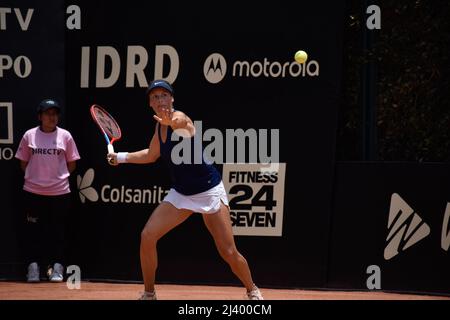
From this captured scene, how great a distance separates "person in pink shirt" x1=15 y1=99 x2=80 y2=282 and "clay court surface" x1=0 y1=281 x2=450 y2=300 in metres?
0.31

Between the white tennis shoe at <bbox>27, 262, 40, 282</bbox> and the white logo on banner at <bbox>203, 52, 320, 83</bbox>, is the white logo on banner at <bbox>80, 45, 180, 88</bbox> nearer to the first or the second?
the white logo on banner at <bbox>203, 52, 320, 83</bbox>

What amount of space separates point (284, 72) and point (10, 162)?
2621 mm

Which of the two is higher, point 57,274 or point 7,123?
point 7,123

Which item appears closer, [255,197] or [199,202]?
[199,202]

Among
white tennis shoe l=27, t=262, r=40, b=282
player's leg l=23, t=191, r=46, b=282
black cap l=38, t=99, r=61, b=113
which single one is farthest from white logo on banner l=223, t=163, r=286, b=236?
white tennis shoe l=27, t=262, r=40, b=282

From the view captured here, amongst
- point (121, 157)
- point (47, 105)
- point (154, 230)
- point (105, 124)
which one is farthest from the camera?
point (47, 105)

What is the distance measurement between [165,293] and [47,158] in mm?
1638

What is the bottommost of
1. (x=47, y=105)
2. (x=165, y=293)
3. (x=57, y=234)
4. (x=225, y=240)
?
(x=165, y=293)

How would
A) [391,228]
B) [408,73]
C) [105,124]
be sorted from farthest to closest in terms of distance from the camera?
[408,73] < [391,228] < [105,124]

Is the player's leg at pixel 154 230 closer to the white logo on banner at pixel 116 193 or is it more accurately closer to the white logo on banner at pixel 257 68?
the white logo on banner at pixel 116 193

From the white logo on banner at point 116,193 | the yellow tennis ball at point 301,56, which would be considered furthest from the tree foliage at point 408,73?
the white logo on banner at point 116,193

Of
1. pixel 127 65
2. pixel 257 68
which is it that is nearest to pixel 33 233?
pixel 127 65

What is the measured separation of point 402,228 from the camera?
7844 millimetres

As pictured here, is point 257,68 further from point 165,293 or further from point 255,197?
point 165,293
